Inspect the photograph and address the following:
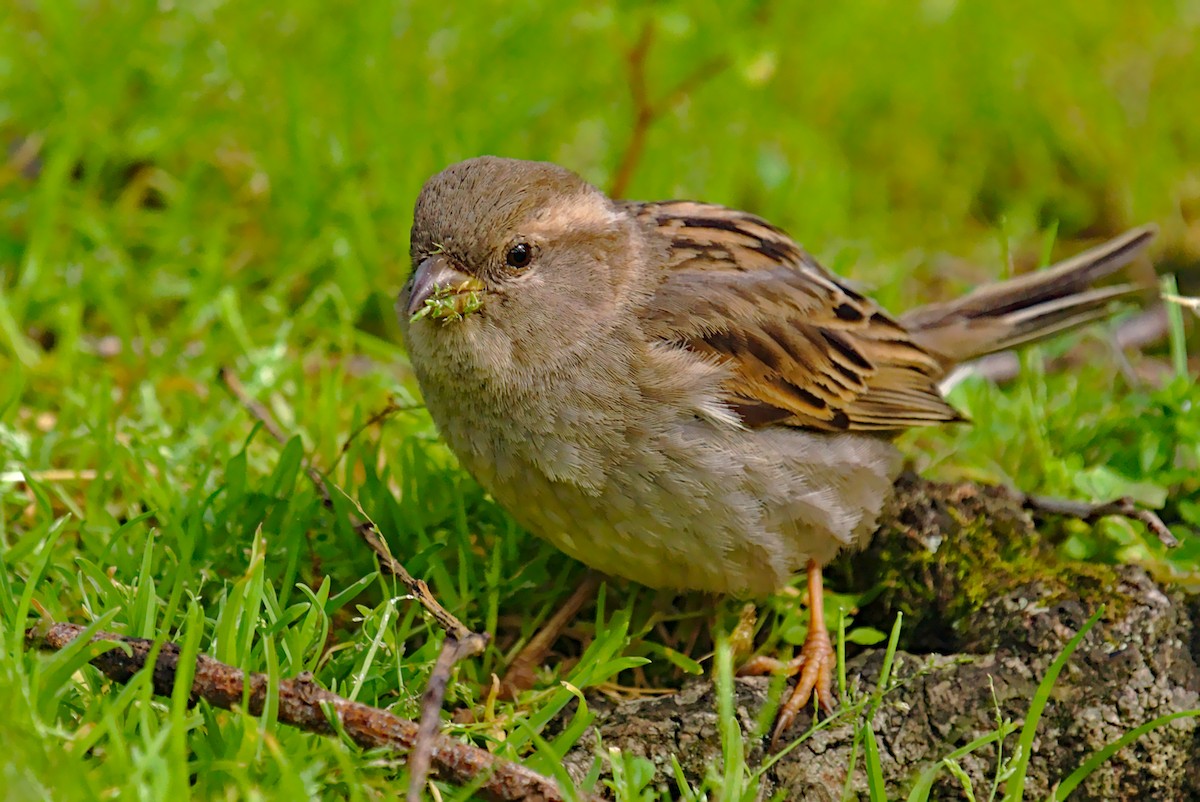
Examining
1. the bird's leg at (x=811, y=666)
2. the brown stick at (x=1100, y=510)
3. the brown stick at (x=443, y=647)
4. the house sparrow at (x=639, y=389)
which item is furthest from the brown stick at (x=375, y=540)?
the brown stick at (x=1100, y=510)

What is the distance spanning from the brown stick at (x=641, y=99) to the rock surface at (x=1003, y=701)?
8.50 feet

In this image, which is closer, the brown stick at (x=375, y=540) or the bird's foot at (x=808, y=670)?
the brown stick at (x=375, y=540)

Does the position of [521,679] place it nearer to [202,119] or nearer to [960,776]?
[960,776]

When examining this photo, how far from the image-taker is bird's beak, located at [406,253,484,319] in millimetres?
3414

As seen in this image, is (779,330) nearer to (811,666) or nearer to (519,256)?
(519,256)

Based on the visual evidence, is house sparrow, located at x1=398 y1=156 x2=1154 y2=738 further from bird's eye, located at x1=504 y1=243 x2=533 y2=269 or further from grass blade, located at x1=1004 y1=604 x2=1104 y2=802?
grass blade, located at x1=1004 y1=604 x2=1104 y2=802

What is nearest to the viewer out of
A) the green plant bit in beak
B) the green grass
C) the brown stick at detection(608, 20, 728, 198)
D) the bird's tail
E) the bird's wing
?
the green grass

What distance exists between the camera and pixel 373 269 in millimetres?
5422

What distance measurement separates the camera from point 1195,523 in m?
4.02

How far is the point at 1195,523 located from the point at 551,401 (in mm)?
2067

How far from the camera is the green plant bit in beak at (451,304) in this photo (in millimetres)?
3412

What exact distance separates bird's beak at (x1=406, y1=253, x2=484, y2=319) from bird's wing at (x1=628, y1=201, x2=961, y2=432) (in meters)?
0.54

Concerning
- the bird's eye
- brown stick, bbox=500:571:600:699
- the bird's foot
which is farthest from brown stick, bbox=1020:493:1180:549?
the bird's eye

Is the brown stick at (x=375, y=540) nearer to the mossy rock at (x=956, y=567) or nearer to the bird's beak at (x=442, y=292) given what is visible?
the bird's beak at (x=442, y=292)
